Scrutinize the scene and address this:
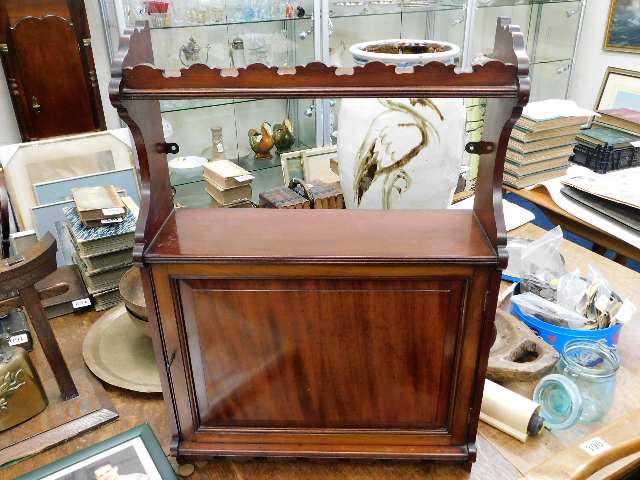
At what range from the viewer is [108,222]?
41.3 inches

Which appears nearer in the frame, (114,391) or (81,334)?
(114,391)

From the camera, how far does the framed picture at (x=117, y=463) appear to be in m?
0.73

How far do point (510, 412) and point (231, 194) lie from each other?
35.6 inches

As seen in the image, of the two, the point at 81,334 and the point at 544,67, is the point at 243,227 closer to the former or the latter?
the point at 81,334

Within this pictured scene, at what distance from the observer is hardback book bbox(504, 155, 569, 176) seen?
5.79 ft

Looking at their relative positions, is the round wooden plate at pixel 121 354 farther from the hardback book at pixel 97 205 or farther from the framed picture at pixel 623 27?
the framed picture at pixel 623 27

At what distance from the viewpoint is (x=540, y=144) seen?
1760 mm

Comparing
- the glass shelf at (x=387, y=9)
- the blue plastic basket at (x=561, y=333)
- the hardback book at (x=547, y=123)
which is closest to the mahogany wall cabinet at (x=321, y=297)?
the blue plastic basket at (x=561, y=333)

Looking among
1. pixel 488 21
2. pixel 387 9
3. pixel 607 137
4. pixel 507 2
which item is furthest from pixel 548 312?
pixel 507 2

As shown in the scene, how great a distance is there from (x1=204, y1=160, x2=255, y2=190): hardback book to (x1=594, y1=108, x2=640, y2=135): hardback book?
58.5 inches

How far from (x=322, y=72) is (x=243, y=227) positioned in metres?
0.25

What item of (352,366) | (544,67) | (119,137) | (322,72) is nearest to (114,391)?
(352,366)

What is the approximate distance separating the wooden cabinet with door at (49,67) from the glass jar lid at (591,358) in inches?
95.2

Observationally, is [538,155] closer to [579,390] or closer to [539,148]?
[539,148]
